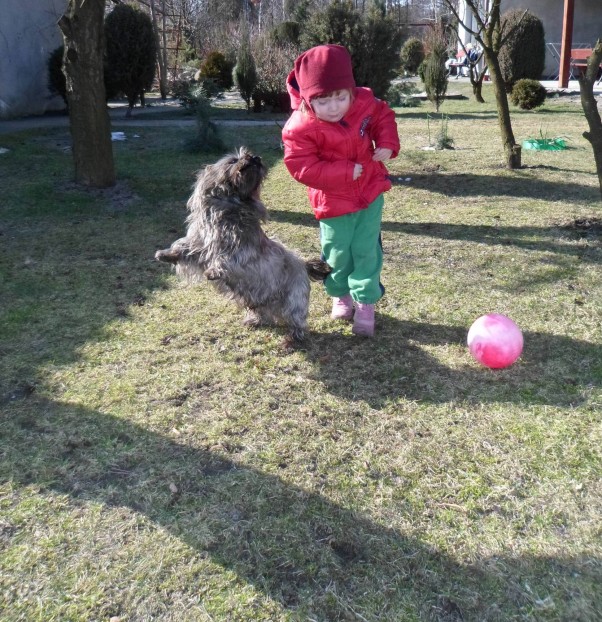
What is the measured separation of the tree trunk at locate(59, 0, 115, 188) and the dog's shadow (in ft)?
15.7

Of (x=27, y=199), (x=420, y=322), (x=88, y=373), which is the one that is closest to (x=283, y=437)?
(x=88, y=373)

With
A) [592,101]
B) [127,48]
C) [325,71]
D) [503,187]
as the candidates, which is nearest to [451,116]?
[127,48]

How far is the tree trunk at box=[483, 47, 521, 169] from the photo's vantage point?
8508 millimetres

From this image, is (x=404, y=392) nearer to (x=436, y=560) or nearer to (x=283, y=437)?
(x=283, y=437)

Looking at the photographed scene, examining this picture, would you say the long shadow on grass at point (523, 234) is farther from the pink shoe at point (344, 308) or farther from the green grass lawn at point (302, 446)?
the pink shoe at point (344, 308)

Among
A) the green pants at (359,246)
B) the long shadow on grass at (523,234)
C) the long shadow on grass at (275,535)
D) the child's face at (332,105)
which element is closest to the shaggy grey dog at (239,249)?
the green pants at (359,246)

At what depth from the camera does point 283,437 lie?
3.20 metres

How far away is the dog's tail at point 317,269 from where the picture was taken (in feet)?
14.0

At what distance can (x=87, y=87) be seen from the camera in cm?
729

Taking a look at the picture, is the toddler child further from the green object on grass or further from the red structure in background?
the red structure in background

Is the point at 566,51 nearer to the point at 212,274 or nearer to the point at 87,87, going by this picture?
the point at 87,87

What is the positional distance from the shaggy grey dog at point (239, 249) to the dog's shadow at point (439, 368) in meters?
0.42

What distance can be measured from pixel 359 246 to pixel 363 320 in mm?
525

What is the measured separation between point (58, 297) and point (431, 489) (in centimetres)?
349
